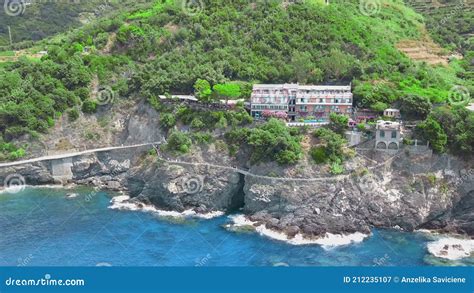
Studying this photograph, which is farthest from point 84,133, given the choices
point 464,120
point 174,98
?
point 464,120

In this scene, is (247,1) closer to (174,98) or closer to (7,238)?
(174,98)
